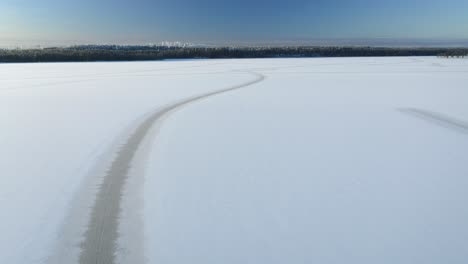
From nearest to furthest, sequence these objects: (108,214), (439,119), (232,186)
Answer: (108,214)
(232,186)
(439,119)

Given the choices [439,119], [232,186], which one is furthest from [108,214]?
[439,119]

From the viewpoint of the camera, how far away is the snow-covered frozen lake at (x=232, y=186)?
3254 millimetres

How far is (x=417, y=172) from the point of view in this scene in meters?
5.22

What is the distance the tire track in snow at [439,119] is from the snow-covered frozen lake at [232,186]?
4cm

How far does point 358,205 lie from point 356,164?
5.09ft

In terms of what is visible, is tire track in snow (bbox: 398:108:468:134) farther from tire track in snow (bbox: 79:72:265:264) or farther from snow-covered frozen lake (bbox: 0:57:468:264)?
tire track in snow (bbox: 79:72:265:264)

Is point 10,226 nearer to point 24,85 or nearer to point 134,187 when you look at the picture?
point 134,187

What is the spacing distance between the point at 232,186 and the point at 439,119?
648 centimetres

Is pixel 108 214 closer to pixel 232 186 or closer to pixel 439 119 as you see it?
pixel 232 186

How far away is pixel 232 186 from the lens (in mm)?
4656

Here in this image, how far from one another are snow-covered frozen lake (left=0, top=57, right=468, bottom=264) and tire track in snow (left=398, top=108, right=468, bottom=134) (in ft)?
0.14

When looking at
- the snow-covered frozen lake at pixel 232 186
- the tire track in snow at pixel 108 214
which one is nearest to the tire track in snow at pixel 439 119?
the snow-covered frozen lake at pixel 232 186

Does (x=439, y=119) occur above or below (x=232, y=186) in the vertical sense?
above

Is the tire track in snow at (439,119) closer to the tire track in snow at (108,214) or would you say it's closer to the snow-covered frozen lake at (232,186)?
the snow-covered frozen lake at (232,186)
